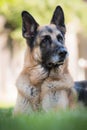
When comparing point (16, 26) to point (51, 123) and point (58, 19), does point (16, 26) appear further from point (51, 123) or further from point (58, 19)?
point (51, 123)

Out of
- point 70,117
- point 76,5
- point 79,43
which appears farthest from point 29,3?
point 70,117

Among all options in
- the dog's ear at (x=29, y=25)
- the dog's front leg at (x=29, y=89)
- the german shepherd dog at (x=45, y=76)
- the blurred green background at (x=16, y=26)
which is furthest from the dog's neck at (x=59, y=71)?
A: the blurred green background at (x=16, y=26)

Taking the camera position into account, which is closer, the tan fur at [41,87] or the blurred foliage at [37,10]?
the tan fur at [41,87]

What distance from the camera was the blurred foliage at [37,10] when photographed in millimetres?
19625

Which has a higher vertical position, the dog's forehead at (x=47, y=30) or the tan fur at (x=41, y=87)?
the dog's forehead at (x=47, y=30)

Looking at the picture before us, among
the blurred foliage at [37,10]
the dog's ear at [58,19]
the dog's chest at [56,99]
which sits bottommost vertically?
the dog's chest at [56,99]

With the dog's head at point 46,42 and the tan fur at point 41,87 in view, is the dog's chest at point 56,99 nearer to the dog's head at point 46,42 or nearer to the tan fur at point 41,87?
the tan fur at point 41,87

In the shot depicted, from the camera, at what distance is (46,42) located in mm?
6805

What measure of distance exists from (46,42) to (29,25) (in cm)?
46

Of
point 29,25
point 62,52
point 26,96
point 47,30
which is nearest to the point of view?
point 62,52

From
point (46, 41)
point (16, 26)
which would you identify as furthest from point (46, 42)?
point (16, 26)

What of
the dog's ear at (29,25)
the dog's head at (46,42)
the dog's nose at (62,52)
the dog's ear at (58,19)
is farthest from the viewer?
the dog's ear at (58,19)

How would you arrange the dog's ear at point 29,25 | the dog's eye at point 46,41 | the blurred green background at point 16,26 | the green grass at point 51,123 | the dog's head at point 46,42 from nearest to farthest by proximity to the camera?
the green grass at point 51,123 → the dog's head at point 46,42 → the dog's eye at point 46,41 → the dog's ear at point 29,25 → the blurred green background at point 16,26

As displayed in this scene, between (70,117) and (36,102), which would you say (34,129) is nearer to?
(70,117)
